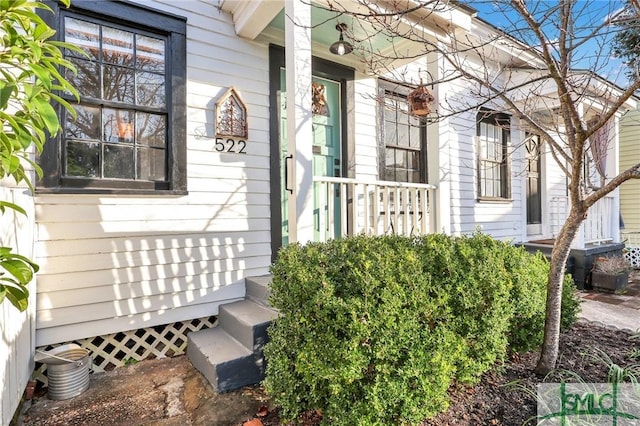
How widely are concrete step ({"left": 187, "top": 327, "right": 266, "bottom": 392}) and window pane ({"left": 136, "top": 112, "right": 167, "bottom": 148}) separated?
5.96ft

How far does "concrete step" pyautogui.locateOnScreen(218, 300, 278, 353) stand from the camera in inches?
99.1

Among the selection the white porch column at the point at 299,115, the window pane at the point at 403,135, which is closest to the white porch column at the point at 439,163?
the window pane at the point at 403,135

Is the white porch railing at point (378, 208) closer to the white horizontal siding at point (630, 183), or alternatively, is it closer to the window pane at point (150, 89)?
the window pane at point (150, 89)

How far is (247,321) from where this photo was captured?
264 cm

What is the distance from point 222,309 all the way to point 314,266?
5.42 ft

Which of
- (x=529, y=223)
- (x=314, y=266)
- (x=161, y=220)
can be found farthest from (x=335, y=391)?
(x=529, y=223)

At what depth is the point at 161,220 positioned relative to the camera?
3.04m

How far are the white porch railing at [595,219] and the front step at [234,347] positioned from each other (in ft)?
17.9

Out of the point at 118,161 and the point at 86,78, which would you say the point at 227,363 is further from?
the point at 86,78

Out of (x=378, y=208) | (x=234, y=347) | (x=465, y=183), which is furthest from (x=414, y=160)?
(x=234, y=347)

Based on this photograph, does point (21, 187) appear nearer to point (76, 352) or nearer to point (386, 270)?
point (76, 352)

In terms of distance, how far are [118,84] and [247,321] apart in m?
2.30

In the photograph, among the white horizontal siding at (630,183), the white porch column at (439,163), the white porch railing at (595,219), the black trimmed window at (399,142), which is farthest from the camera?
the white horizontal siding at (630,183)

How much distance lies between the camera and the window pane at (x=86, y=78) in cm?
275
